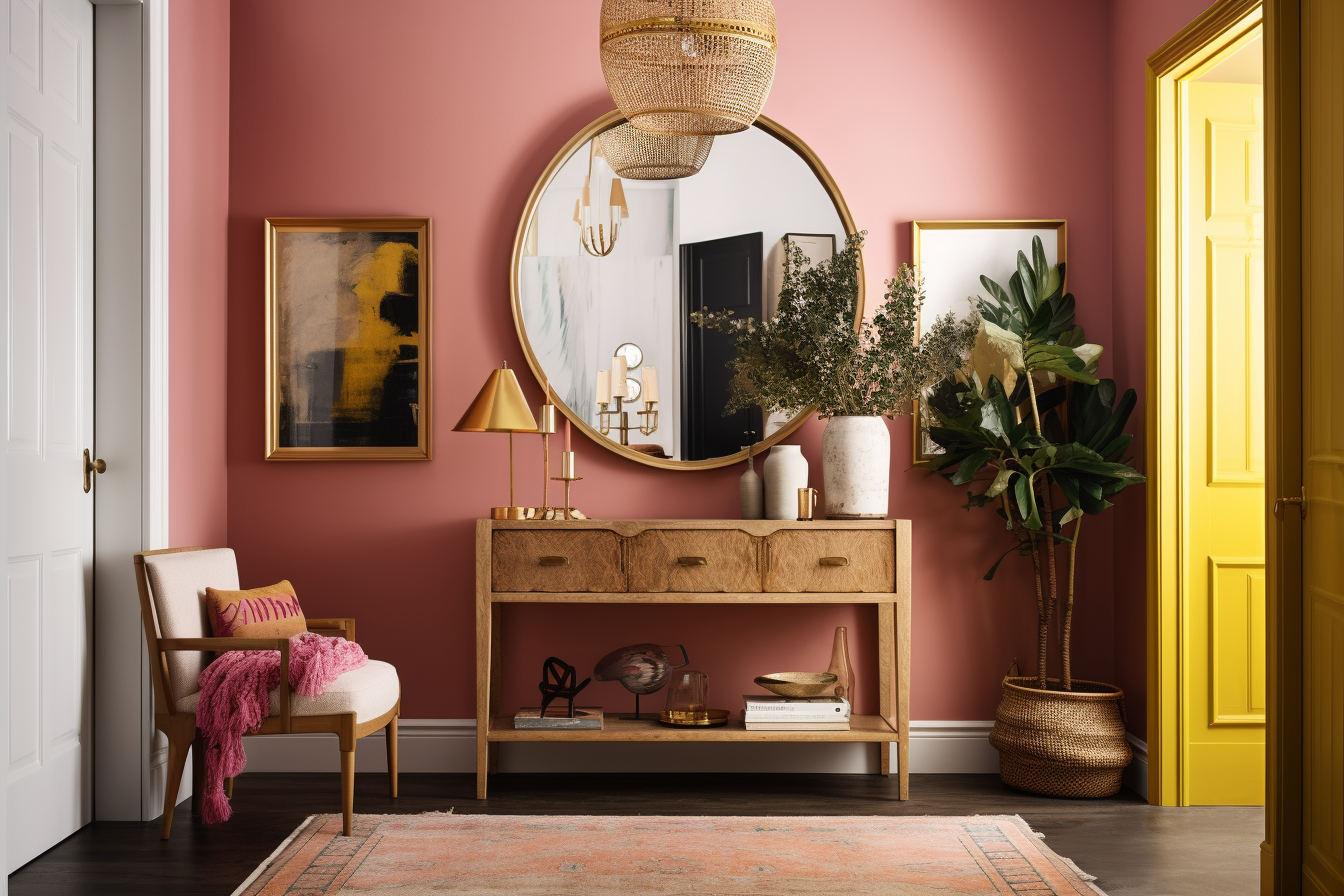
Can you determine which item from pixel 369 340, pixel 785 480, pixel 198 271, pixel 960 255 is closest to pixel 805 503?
pixel 785 480

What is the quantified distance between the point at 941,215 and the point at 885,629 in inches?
58.9

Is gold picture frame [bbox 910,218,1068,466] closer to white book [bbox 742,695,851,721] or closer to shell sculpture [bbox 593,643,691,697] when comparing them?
white book [bbox 742,695,851,721]

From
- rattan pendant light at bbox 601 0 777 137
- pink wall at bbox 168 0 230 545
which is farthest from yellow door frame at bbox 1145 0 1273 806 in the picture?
pink wall at bbox 168 0 230 545

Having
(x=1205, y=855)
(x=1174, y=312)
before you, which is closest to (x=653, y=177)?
(x=1174, y=312)

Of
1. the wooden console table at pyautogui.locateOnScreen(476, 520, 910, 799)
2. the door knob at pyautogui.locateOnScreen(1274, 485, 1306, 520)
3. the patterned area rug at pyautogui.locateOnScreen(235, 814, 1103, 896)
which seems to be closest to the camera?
the door knob at pyautogui.locateOnScreen(1274, 485, 1306, 520)

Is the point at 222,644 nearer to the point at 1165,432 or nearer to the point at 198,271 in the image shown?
the point at 198,271

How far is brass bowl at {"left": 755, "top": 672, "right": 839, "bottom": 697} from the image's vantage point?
11.4 ft

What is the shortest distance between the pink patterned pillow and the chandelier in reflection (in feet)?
5.21

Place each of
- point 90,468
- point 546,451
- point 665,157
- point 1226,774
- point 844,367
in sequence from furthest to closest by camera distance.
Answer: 1. point 546,451
2. point 844,367
3. point 1226,774
4. point 665,157
5. point 90,468

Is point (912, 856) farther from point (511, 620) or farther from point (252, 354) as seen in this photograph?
point (252, 354)

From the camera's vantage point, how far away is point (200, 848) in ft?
9.54

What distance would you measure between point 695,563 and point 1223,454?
5.72 ft

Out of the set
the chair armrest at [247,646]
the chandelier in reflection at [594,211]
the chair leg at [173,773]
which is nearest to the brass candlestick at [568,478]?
the chandelier in reflection at [594,211]

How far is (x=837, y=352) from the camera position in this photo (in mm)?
3486
